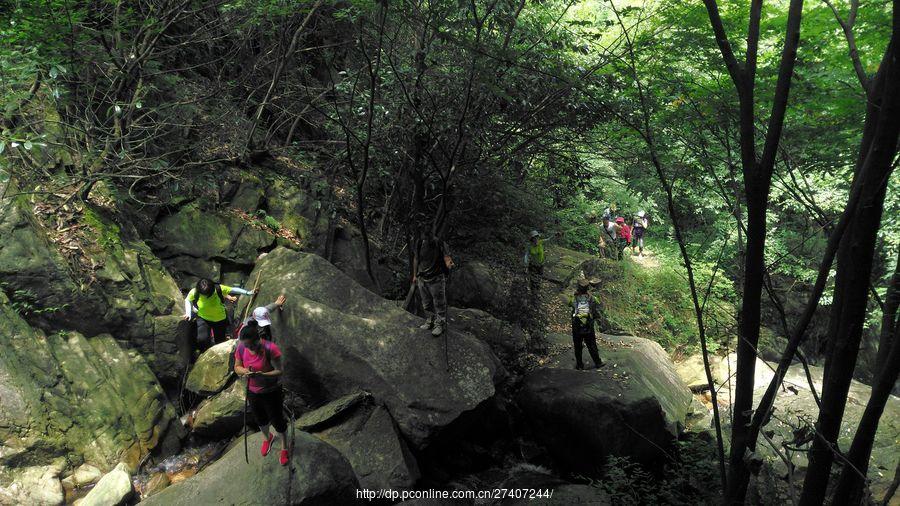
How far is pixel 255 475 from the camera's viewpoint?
4.95 m

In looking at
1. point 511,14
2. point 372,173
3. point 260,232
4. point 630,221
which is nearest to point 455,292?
point 372,173

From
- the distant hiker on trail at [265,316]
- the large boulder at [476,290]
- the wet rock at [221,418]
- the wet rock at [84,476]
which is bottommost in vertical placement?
the wet rock at [84,476]

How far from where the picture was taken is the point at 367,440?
6.71 metres

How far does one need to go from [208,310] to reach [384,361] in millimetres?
3050

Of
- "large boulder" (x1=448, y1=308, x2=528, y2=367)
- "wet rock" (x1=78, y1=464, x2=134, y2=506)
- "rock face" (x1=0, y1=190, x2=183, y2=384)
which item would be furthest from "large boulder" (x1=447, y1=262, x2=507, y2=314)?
"wet rock" (x1=78, y1=464, x2=134, y2=506)

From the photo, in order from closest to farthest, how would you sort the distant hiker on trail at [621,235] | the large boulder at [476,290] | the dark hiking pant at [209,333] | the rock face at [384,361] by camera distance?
1. the rock face at [384,361]
2. the dark hiking pant at [209,333]
3. the large boulder at [476,290]
4. the distant hiker on trail at [621,235]

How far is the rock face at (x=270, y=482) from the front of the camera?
479cm

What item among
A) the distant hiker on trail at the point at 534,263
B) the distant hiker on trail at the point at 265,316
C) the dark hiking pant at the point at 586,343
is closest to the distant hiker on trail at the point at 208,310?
the distant hiker on trail at the point at 265,316

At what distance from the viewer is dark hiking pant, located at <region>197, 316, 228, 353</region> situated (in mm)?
7992

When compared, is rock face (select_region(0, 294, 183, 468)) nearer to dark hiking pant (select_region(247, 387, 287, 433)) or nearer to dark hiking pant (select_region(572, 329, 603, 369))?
dark hiking pant (select_region(247, 387, 287, 433))

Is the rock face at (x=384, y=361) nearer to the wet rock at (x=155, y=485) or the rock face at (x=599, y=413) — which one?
the rock face at (x=599, y=413)

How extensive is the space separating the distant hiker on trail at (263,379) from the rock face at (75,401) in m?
2.61

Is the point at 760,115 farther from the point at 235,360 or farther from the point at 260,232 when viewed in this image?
the point at 260,232

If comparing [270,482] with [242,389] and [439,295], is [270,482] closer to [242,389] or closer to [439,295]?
[242,389]
